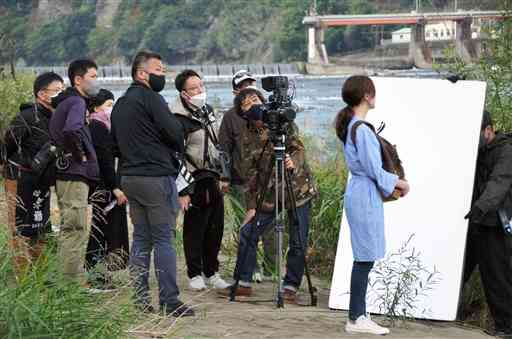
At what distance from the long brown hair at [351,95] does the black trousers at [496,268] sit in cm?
144

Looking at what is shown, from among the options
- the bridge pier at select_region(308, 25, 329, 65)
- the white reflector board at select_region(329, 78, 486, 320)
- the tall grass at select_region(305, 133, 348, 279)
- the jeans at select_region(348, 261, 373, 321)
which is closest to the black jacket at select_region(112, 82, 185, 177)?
the jeans at select_region(348, 261, 373, 321)

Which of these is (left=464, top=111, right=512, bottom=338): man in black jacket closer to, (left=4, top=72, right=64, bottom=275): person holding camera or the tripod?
the tripod

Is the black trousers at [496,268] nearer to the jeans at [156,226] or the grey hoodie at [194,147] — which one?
the grey hoodie at [194,147]

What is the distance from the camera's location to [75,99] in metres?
6.70

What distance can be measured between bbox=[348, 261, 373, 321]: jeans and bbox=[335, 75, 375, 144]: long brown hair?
27.6 inches

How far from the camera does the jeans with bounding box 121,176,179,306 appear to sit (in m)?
6.27

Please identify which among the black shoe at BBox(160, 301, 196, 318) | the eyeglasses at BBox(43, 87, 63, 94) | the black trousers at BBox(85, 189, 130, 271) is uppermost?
the eyeglasses at BBox(43, 87, 63, 94)

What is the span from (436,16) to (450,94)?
270 ft

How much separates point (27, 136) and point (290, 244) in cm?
185

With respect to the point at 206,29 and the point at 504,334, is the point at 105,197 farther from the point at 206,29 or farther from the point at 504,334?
the point at 206,29

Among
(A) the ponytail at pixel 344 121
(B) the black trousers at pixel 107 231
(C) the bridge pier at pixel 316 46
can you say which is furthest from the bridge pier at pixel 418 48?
(A) the ponytail at pixel 344 121

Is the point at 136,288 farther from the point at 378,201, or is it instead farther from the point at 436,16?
the point at 436,16

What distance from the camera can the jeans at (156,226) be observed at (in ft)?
20.6

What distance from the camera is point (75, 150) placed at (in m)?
6.70
